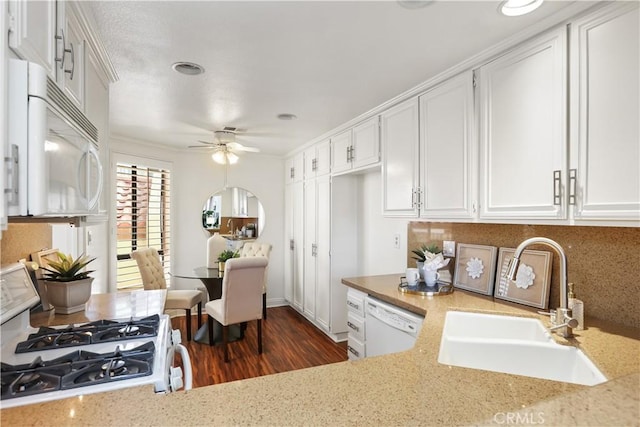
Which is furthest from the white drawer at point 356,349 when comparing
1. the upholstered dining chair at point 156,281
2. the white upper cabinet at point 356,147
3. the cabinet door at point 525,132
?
the upholstered dining chair at point 156,281

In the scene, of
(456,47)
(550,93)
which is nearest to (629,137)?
(550,93)

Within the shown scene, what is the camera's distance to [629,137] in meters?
1.24

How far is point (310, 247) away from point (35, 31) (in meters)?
3.49

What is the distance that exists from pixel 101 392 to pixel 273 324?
11.1ft

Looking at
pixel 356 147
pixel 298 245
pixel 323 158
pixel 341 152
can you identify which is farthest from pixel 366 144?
pixel 298 245

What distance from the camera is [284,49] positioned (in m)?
1.80

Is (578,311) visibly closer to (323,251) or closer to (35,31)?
(35,31)

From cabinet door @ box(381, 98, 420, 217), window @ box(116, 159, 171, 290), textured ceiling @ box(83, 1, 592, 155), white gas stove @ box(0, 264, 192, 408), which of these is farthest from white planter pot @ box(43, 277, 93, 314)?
window @ box(116, 159, 171, 290)

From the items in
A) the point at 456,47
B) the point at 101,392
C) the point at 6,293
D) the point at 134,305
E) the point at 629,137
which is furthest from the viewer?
the point at 134,305

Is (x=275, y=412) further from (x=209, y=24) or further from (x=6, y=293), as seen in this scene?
(x=209, y=24)

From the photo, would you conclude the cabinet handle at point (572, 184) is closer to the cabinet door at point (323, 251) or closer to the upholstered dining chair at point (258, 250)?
the cabinet door at point (323, 251)

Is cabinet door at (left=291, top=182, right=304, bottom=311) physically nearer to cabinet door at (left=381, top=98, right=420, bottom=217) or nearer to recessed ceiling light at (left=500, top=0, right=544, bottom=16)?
cabinet door at (left=381, top=98, right=420, bottom=217)

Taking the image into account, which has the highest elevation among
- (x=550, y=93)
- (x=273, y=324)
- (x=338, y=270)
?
(x=550, y=93)

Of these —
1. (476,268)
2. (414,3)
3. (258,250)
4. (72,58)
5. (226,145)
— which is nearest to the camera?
(72,58)
